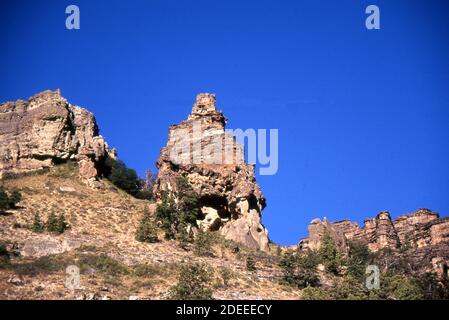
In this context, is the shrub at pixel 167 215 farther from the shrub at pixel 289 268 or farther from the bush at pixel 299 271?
the bush at pixel 299 271

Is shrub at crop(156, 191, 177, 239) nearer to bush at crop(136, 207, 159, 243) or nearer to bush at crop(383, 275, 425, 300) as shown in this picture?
bush at crop(136, 207, 159, 243)

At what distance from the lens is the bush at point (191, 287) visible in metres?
38.7

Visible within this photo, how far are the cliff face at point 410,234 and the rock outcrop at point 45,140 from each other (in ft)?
95.1

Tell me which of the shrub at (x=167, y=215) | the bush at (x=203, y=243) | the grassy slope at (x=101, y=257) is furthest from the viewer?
the shrub at (x=167, y=215)

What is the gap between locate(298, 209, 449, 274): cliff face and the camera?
82494mm

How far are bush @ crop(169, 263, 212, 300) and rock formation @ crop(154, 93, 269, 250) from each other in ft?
50.4

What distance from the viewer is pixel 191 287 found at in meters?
39.6

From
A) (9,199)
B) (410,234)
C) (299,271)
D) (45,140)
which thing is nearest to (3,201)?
(9,199)

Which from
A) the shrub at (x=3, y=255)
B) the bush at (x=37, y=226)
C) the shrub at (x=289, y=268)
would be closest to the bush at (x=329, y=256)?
the shrub at (x=289, y=268)

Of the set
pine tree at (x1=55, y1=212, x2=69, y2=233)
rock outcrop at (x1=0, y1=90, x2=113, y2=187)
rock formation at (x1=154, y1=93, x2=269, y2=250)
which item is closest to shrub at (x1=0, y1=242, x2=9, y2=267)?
pine tree at (x1=55, y1=212, x2=69, y2=233)

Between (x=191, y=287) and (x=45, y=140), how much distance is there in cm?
3079
